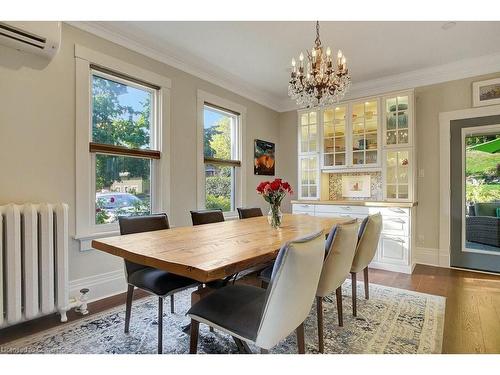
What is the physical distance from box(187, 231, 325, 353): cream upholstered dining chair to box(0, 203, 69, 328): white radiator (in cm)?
141

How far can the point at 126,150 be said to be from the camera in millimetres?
2871

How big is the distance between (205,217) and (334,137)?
2621 millimetres

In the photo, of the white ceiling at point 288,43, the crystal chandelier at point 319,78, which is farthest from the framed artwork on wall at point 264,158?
the crystal chandelier at point 319,78

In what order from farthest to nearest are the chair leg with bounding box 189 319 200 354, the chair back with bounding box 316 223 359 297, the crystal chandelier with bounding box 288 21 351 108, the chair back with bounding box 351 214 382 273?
the crystal chandelier with bounding box 288 21 351 108 → the chair back with bounding box 351 214 382 273 → the chair back with bounding box 316 223 359 297 → the chair leg with bounding box 189 319 200 354

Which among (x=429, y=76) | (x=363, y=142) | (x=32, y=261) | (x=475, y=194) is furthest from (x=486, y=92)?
(x=32, y=261)

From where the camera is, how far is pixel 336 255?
1.71 meters

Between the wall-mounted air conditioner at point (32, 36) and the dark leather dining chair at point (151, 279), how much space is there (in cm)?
146

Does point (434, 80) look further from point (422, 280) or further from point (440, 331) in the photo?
point (440, 331)

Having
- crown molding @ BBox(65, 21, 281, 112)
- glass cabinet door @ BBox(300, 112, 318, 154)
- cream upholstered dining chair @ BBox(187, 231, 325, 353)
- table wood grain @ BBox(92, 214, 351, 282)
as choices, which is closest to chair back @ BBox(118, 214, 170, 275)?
table wood grain @ BBox(92, 214, 351, 282)

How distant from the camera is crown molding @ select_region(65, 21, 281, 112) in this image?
2605 mm

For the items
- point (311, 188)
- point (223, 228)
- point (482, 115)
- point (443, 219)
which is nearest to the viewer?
point (223, 228)

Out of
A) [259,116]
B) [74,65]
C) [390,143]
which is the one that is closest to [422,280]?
[390,143]

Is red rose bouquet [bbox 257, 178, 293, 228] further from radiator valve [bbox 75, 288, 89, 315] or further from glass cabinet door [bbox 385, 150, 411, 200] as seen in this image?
glass cabinet door [bbox 385, 150, 411, 200]
